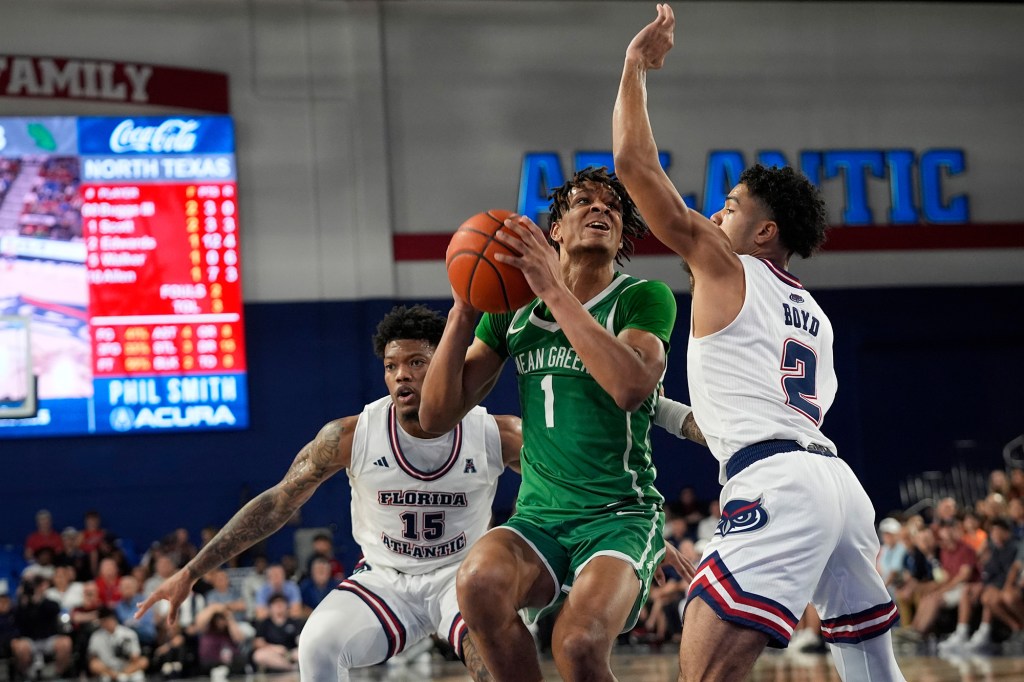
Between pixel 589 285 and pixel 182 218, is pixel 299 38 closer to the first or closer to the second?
pixel 182 218

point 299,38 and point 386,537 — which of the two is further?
point 299,38

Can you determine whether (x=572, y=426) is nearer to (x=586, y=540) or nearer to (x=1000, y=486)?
(x=586, y=540)

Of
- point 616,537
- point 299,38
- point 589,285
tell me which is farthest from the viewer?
point 299,38

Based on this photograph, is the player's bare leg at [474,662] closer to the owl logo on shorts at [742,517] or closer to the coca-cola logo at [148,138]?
the owl logo on shorts at [742,517]

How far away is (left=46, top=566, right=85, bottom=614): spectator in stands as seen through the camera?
12.5 meters

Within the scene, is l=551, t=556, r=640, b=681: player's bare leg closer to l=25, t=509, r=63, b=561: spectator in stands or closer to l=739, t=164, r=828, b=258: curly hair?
l=739, t=164, r=828, b=258: curly hair

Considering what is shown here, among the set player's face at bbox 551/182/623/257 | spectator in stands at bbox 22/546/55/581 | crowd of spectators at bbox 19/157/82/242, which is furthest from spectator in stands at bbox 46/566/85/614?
player's face at bbox 551/182/623/257

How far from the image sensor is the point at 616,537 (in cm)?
432

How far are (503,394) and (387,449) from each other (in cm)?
1036

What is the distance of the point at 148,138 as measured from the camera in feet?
47.1

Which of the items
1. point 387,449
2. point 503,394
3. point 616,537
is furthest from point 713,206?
point 616,537

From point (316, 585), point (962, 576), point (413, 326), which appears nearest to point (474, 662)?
point (413, 326)

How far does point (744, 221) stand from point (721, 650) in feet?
4.72

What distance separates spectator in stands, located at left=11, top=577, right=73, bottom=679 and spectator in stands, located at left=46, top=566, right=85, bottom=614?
0.18m
